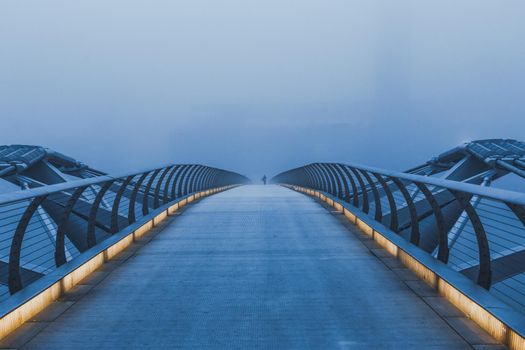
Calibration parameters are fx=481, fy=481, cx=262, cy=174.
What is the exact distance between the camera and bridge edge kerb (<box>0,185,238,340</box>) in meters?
3.75

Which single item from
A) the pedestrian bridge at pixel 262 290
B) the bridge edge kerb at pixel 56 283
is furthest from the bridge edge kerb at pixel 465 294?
the bridge edge kerb at pixel 56 283

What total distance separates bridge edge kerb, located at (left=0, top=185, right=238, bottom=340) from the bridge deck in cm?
11

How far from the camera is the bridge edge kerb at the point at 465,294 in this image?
337 cm

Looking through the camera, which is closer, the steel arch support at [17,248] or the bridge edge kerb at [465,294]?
the bridge edge kerb at [465,294]

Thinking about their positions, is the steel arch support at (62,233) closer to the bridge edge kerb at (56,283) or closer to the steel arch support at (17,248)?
the bridge edge kerb at (56,283)

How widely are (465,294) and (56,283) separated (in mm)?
3695

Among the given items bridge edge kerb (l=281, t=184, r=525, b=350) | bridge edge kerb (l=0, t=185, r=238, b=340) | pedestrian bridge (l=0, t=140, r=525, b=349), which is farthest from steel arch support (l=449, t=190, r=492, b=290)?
bridge edge kerb (l=0, t=185, r=238, b=340)

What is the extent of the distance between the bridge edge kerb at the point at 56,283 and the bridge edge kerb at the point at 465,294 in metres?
3.63

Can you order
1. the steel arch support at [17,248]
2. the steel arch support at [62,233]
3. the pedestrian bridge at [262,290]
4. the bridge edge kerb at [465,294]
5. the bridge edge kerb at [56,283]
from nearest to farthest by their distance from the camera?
1. the bridge edge kerb at [465,294]
2. the pedestrian bridge at [262,290]
3. the bridge edge kerb at [56,283]
4. the steel arch support at [17,248]
5. the steel arch support at [62,233]

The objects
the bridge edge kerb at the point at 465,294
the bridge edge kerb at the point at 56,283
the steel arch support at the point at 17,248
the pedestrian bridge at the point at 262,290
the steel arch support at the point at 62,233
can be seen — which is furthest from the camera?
the steel arch support at the point at 62,233

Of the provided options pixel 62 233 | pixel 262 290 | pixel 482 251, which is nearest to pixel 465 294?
pixel 482 251

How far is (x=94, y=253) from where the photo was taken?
5742mm

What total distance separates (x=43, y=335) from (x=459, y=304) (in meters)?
3.41

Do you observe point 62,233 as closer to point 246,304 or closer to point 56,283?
point 56,283
